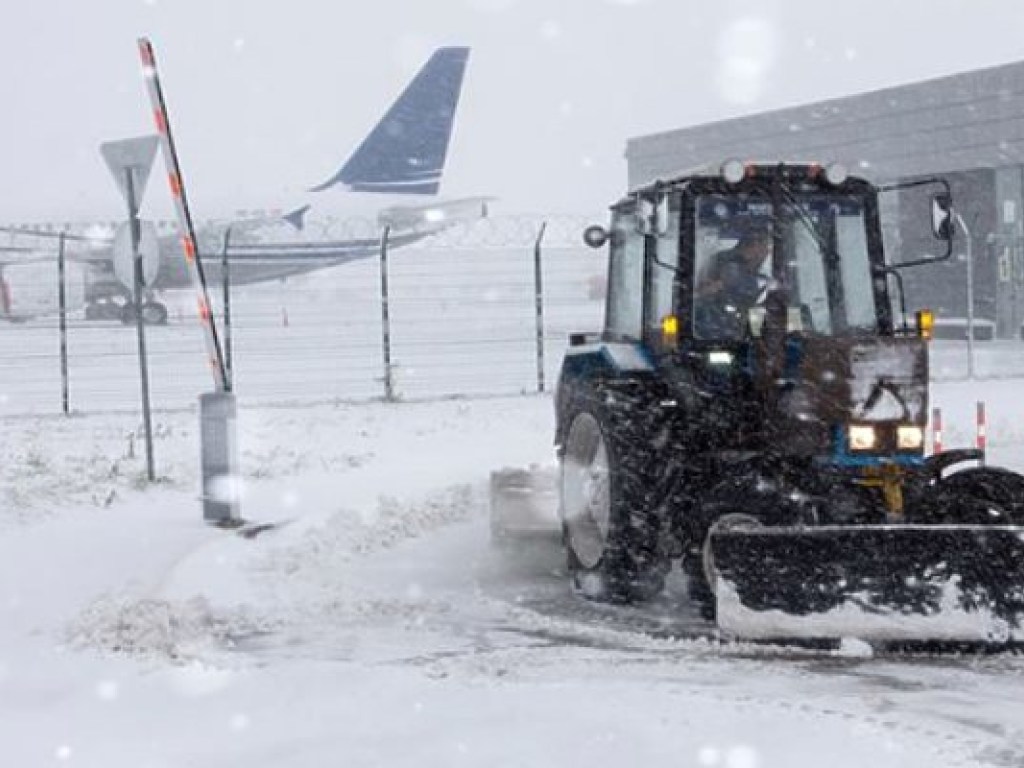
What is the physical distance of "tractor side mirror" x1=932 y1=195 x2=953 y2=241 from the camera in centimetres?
706

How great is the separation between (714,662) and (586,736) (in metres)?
1.45

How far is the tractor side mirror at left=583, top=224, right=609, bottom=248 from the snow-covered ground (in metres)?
1.85

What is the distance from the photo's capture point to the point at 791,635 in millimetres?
5980

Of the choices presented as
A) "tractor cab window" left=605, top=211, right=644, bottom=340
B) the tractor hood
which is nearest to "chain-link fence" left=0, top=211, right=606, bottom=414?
"tractor cab window" left=605, top=211, right=644, bottom=340

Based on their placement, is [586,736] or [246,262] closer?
[586,736]

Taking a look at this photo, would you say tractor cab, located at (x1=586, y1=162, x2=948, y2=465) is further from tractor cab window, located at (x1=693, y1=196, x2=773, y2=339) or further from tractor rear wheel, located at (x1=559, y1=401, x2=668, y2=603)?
tractor rear wheel, located at (x1=559, y1=401, x2=668, y2=603)

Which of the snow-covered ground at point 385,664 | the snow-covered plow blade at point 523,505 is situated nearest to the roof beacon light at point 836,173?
the snow-covered ground at point 385,664

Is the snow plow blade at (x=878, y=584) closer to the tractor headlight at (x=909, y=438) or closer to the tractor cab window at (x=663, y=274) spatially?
the tractor headlight at (x=909, y=438)

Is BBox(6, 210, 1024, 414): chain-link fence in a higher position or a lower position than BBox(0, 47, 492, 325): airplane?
lower

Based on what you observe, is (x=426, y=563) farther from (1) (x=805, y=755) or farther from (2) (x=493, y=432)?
(2) (x=493, y=432)

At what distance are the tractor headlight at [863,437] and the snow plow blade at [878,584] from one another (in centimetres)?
51

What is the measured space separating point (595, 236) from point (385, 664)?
335 cm

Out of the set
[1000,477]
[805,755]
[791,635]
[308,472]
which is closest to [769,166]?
[1000,477]

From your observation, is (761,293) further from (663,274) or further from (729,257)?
(663,274)
